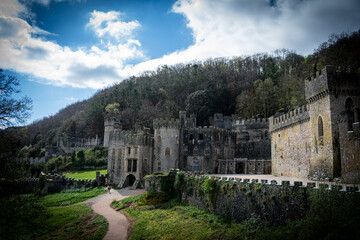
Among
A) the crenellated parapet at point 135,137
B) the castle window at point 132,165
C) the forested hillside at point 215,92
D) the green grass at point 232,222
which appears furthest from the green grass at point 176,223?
the forested hillside at point 215,92

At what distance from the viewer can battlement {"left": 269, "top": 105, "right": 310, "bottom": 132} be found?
22.0 metres

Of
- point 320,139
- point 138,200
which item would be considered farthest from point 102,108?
point 320,139

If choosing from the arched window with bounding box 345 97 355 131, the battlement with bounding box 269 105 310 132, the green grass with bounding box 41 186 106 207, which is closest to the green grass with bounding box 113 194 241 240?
the green grass with bounding box 41 186 106 207

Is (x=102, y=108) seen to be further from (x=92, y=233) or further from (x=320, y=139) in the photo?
(x=320, y=139)

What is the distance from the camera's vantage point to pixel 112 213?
23.3 meters

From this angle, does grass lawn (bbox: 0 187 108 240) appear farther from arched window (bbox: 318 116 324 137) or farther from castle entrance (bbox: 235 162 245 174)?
castle entrance (bbox: 235 162 245 174)

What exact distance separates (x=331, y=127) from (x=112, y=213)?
741 inches

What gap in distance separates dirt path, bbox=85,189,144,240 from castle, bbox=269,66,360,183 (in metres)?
14.3

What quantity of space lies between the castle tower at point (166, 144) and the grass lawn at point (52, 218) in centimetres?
797

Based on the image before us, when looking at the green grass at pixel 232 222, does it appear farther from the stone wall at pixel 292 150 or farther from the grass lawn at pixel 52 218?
the stone wall at pixel 292 150

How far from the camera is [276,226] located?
13.3m

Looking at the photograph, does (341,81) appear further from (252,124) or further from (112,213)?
(252,124)

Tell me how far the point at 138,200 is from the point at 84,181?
46.1 ft

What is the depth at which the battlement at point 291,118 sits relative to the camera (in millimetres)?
21981
